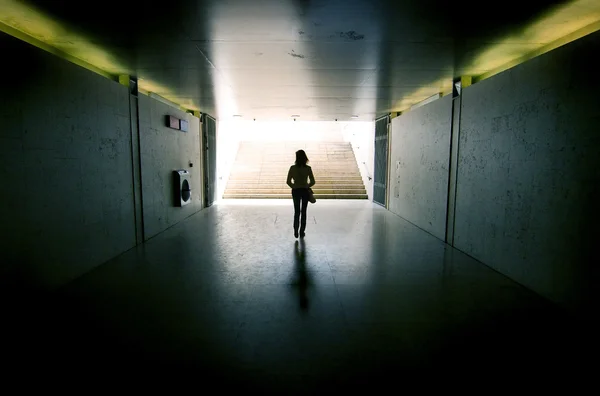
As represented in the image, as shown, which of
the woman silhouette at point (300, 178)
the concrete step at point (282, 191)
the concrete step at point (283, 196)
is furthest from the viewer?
the concrete step at point (282, 191)

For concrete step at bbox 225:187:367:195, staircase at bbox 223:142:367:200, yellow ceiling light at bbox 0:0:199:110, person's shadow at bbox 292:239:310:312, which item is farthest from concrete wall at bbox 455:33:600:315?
staircase at bbox 223:142:367:200

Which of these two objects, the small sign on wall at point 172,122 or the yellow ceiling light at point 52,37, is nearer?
the yellow ceiling light at point 52,37

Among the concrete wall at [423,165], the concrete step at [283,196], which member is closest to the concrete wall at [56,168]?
the concrete wall at [423,165]

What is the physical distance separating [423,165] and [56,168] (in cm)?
673

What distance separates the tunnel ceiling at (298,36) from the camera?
319 centimetres

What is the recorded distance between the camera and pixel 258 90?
7.14 m

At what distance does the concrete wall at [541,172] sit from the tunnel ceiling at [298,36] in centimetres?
48

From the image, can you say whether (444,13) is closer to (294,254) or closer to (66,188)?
(294,254)

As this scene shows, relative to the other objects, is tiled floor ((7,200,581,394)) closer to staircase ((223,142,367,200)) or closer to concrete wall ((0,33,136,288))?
concrete wall ((0,33,136,288))

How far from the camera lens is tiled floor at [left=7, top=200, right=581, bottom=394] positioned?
8.08ft

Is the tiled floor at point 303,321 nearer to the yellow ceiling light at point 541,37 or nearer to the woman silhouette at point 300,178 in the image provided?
the woman silhouette at point 300,178

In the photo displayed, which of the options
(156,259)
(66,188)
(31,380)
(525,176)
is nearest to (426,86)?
(525,176)

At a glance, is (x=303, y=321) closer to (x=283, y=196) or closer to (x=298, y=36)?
(x=298, y=36)

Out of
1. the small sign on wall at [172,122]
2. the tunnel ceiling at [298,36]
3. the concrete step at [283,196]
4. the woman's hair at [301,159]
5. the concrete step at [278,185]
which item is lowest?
the concrete step at [283,196]
